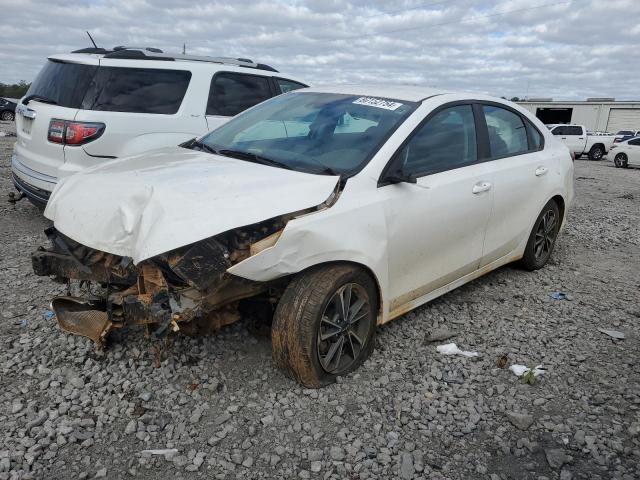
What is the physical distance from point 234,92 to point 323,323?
4042 millimetres

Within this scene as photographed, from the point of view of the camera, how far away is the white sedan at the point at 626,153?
21.5m

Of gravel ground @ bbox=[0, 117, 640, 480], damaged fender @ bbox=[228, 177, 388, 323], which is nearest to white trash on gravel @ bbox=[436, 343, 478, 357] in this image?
gravel ground @ bbox=[0, 117, 640, 480]

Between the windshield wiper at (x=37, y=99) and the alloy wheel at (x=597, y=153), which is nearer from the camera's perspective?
the windshield wiper at (x=37, y=99)

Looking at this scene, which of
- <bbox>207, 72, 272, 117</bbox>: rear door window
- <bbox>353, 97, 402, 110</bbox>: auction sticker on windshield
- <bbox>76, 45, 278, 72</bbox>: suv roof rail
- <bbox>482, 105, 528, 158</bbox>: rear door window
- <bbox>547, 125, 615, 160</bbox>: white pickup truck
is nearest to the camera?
<bbox>353, 97, 402, 110</bbox>: auction sticker on windshield

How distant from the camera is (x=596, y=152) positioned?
26578 millimetres


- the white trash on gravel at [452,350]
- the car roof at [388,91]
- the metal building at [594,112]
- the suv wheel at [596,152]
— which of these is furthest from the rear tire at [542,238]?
the metal building at [594,112]

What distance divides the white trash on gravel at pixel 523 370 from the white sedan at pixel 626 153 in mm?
21642

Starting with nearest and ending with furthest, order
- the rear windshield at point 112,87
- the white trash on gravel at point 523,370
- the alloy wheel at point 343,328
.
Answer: the alloy wheel at point 343,328
the white trash on gravel at point 523,370
the rear windshield at point 112,87

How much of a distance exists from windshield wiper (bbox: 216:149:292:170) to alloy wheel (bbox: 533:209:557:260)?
281 cm

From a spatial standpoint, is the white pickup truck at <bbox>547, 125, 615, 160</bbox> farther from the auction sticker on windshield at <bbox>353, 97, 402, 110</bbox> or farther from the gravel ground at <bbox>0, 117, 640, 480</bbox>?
the auction sticker on windshield at <bbox>353, 97, 402, 110</bbox>

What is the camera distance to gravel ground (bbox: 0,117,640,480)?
2537mm

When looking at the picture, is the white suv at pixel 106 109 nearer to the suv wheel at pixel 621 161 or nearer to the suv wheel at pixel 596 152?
the suv wheel at pixel 621 161

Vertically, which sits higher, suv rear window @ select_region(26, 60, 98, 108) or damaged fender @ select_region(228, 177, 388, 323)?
suv rear window @ select_region(26, 60, 98, 108)

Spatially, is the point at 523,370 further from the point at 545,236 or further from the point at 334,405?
the point at 545,236
